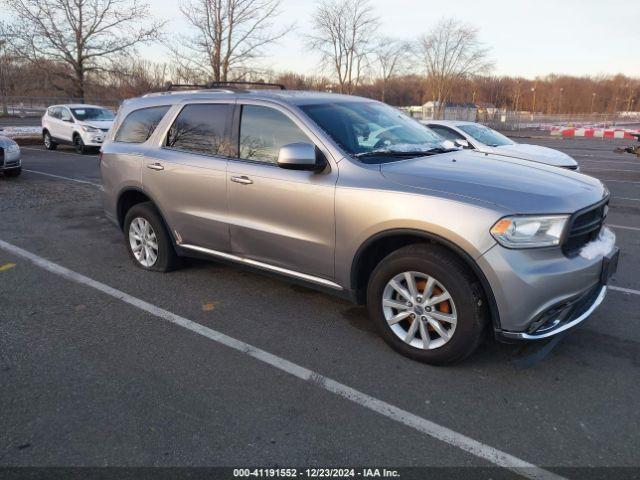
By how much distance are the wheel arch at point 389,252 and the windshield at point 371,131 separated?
63 cm

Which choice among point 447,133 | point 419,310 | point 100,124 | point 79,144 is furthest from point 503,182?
point 79,144

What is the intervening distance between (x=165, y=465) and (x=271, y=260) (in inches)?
75.8

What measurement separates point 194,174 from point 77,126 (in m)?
14.4

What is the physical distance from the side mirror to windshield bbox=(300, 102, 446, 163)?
26 cm

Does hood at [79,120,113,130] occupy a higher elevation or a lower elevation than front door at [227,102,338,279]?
higher

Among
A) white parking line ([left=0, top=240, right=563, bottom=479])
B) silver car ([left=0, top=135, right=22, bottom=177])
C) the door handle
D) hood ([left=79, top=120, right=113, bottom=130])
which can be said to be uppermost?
hood ([left=79, top=120, right=113, bottom=130])

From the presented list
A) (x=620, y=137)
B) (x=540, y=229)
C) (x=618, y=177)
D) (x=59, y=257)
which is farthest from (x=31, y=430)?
(x=620, y=137)

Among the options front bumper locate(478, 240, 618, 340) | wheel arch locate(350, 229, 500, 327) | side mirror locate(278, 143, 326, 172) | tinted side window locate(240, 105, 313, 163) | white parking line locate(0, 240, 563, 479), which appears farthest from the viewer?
tinted side window locate(240, 105, 313, 163)

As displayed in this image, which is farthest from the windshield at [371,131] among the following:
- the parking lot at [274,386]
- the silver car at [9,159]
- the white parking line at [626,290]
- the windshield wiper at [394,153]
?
the silver car at [9,159]

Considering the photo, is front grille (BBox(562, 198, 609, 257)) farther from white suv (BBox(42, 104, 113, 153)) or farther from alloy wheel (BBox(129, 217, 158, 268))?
white suv (BBox(42, 104, 113, 153))

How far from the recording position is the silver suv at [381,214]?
2986 millimetres

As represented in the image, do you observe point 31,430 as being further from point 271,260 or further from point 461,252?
point 461,252

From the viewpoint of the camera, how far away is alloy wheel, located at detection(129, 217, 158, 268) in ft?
16.9

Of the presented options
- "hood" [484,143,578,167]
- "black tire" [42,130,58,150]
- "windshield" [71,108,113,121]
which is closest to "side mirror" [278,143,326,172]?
"hood" [484,143,578,167]
